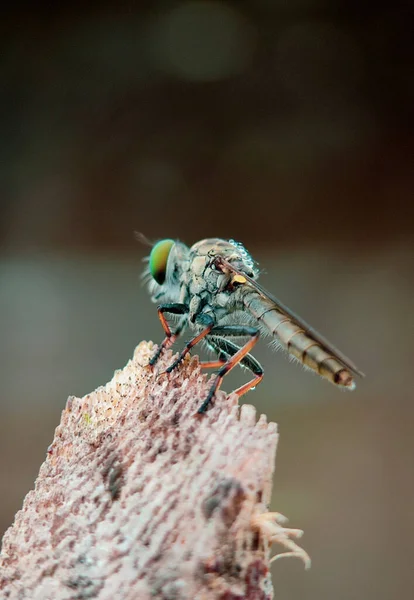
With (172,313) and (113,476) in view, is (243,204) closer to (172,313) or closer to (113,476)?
(172,313)

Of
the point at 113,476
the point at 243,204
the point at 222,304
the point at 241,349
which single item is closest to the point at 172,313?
the point at 222,304

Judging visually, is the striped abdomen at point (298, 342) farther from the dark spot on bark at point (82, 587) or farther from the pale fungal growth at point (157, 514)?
the dark spot on bark at point (82, 587)

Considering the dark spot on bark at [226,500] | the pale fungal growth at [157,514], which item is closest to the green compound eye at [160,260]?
the pale fungal growth at [157,514]

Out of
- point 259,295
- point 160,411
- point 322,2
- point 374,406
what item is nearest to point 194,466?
point 160,411

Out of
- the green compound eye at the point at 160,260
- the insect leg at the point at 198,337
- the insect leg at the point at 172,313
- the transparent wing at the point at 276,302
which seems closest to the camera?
the insect leg at the point at 198,337

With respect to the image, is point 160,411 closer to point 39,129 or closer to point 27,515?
point 27,515

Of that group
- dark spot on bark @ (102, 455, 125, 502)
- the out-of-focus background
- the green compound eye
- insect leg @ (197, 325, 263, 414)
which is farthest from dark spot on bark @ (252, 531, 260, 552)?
the out-of-focus background

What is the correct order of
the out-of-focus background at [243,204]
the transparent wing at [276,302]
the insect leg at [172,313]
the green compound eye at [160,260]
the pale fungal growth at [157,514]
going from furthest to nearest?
the out-of-focus background at [243,204]
the green compound eye at [160,260]
the insect leg at [172,313]
the transparent wing at [276,302]
the pale fungal growth at [157,514]
